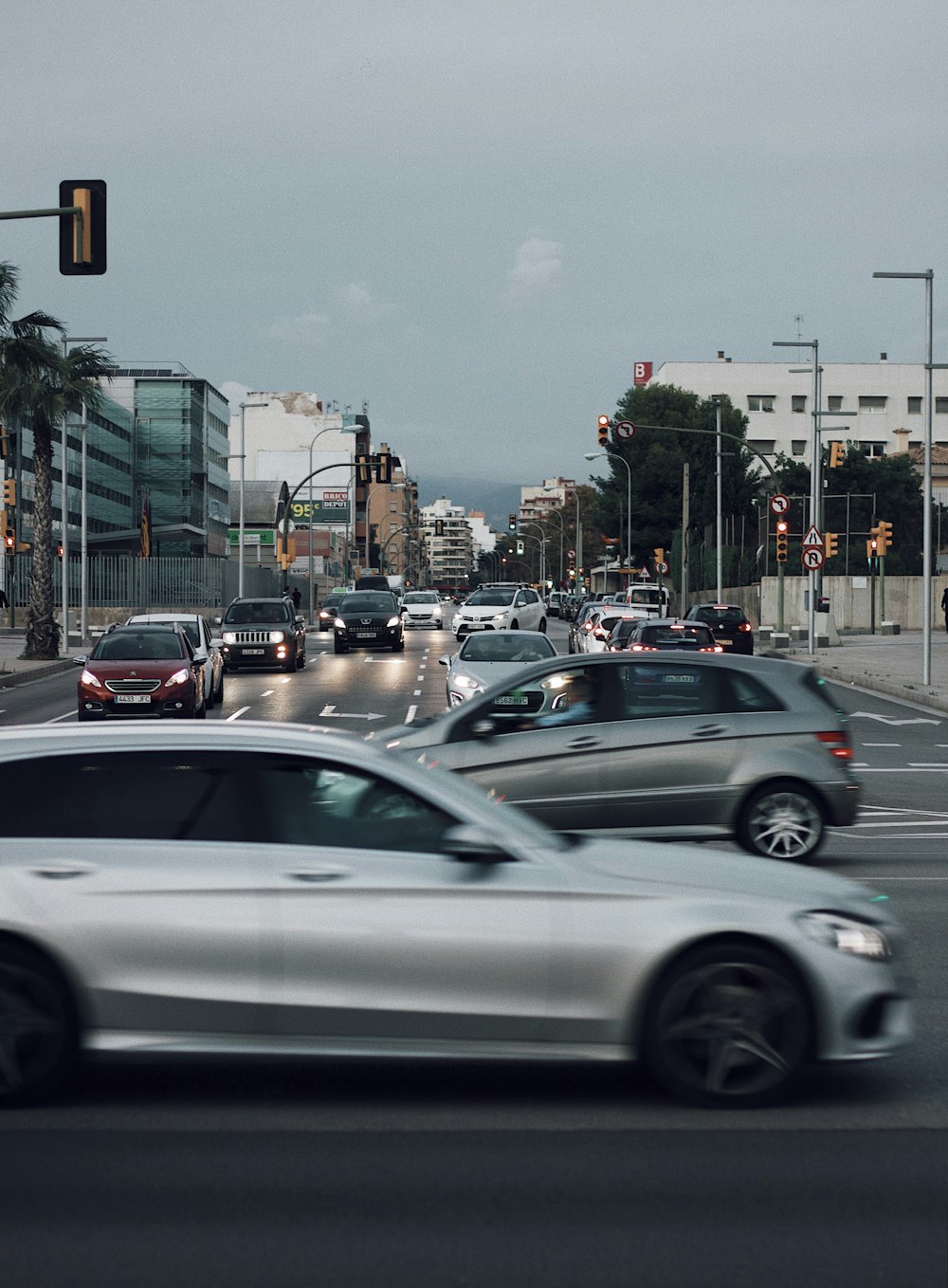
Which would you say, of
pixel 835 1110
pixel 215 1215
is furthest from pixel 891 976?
pixel 215 1215

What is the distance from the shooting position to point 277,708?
27.8m

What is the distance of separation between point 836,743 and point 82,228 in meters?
9.68

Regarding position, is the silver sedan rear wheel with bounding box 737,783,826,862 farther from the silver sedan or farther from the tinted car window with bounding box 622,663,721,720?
the silver sedan

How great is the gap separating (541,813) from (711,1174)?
6511 mm

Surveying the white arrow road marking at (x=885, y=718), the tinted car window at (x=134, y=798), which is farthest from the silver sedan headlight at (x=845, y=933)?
the white arrow road marking at (x=885, y=718)

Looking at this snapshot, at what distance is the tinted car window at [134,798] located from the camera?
602 centimetres

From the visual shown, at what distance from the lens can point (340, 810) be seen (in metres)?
6.01

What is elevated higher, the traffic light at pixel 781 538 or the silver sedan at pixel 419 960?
the traffic light at pixel 781 538

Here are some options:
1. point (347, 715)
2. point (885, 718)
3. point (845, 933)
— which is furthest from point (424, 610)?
point (845, 933)

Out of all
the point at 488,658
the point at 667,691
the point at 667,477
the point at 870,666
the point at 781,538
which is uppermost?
the point at 667,477

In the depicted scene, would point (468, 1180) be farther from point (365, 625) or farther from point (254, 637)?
point (365, 625)

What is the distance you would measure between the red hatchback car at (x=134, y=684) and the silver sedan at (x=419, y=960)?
1744 centimetres

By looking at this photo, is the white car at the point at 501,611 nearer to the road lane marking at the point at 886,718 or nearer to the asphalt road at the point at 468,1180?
the road lane marking at the point at 886,718

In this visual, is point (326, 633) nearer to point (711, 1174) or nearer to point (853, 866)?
point (853, 866)
